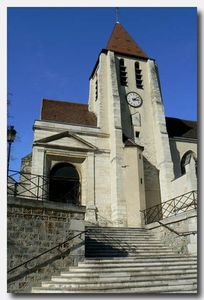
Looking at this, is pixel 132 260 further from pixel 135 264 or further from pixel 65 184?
pixel 65 184

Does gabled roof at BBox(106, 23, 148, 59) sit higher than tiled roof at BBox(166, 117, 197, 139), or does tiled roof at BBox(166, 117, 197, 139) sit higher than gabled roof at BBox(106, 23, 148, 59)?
gabled roof at BBox(106, 23, 148, 59)

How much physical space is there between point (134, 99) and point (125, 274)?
12129 millimetres

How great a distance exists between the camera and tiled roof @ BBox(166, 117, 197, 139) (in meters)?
17.4

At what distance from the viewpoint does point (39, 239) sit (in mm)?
6141

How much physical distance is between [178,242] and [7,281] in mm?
5139

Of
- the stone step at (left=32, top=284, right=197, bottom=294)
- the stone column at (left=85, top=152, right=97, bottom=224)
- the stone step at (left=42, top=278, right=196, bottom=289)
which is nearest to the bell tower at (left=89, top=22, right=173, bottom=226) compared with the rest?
the stone column at (left=85, top=152, right=97, bottom=224)

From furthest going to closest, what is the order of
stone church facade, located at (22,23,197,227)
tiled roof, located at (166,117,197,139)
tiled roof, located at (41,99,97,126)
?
tiled roof, located at (166,117,197,139) < tiled roof, located at (41,99,97,126) < stone church facade, located at (22,23,197,227)

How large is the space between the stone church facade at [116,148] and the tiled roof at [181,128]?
0.07 metres

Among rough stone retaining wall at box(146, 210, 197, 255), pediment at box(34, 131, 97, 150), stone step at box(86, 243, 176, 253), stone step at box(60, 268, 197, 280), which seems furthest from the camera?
pediment at box(34, 131, 97, 150)

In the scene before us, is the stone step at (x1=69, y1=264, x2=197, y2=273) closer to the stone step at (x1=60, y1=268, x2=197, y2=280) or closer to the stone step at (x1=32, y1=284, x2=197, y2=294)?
the stone step at (x1=60, y1=268, x2=197, y2=280)

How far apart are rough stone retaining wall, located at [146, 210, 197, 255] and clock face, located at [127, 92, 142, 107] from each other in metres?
8.61

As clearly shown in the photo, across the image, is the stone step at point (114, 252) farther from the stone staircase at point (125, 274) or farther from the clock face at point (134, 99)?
the clock face at point (134, 99)
